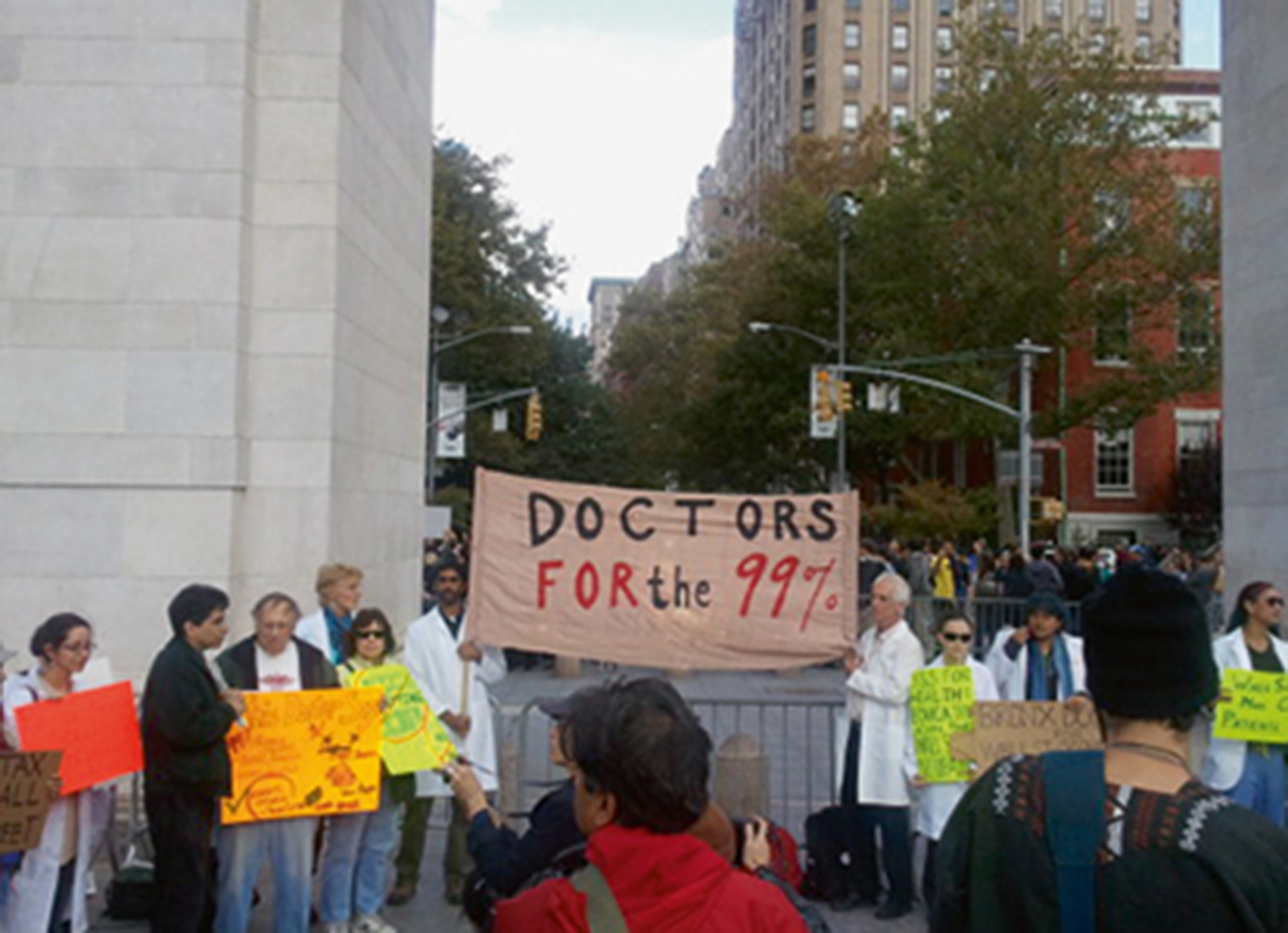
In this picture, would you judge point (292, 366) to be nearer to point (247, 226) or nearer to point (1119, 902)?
point (247, 226)

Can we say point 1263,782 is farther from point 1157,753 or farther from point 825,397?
point 825,397

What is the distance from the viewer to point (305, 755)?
249 inches

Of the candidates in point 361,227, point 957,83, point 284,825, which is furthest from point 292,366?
point 957,83

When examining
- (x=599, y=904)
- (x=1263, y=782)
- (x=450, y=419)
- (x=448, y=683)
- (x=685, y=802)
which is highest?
(x=450, y=419)

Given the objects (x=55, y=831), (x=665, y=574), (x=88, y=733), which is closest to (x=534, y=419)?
(x=665, y=574)

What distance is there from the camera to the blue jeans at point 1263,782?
680cm

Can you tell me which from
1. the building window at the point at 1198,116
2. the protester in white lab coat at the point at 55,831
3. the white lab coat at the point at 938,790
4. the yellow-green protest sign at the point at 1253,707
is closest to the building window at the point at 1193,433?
the building window at the point at 1198,116

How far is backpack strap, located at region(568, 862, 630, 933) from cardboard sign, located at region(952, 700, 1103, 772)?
448cm

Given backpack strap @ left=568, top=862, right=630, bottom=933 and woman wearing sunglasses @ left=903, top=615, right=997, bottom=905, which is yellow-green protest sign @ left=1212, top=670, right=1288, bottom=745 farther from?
backpack strap @ left=568, top=862, right=630, bottom=933

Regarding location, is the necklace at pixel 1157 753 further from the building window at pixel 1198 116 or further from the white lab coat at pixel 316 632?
the building window at pixel 1198 116

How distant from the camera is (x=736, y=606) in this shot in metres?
7.19

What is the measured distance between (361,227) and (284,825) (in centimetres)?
606

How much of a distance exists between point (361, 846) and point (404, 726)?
2.30 ft

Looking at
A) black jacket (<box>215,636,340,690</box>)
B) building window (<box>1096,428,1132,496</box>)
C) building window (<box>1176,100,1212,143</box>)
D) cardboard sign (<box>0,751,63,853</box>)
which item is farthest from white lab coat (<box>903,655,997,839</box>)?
building window (<box>1096,428,1132,496</box>)
